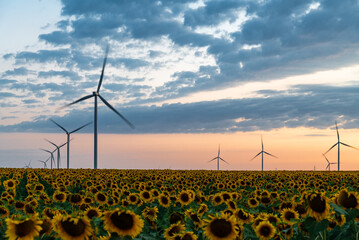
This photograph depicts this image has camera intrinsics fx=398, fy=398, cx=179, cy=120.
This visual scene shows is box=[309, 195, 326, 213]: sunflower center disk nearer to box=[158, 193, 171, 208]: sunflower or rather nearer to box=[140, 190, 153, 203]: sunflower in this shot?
box=[158, 193, 171, 208]: sunflower

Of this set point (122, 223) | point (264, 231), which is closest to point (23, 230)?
point (122, 223)

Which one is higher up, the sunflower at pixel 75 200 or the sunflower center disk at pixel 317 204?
the sunflower center disk at pixel 317 204

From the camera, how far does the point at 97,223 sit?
6633 mm

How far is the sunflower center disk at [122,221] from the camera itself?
19.7ft

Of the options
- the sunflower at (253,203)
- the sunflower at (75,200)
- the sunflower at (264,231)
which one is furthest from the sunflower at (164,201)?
the sunflower at (264,231)

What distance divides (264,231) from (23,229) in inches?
167

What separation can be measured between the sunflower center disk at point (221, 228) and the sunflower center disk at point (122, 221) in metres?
1.40

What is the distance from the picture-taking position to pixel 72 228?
580cm

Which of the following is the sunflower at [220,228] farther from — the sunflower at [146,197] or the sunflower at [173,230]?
the sunflower at [146,197]

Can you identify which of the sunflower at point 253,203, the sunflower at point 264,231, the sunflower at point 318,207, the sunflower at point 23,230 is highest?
the sunflower at point 318,207

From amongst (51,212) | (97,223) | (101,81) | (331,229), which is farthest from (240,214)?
(101,81)

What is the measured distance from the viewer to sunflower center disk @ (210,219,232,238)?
6.45 metres

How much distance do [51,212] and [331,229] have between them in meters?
5.93

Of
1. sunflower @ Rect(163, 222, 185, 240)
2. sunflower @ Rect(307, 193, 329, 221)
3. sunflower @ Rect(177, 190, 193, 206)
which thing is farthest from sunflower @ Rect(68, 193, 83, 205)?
sunflower @ Rect(307, 193, 329, 221)
